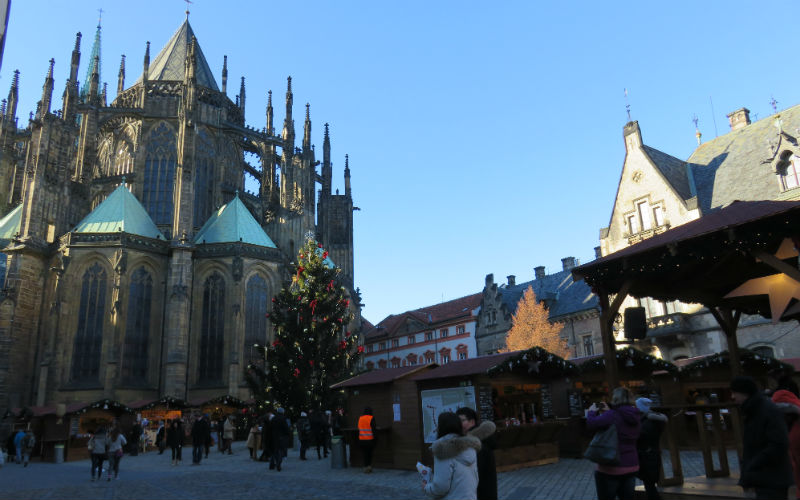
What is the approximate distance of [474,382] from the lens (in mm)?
14141

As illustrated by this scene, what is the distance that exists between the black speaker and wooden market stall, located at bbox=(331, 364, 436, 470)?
6.53 m

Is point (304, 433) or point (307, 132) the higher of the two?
point (307, 132)

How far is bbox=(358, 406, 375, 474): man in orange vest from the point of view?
1508cm

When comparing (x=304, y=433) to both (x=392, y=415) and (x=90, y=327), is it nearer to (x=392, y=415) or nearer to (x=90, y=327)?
(x=392, y=415)

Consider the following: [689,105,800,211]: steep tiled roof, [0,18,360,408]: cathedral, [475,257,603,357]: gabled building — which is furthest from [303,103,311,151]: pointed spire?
[689,105,800,211]: steep tiled roof

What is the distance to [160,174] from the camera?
44.4 meters

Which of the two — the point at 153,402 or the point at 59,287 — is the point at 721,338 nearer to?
the point at 153,402

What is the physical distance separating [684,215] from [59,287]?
122 feet

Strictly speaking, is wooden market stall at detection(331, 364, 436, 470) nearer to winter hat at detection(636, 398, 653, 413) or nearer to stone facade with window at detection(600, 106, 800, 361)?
winter hat at detection(636, 398, 653, 413)

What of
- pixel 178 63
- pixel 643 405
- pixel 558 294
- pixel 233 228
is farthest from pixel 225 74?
Answer: pixel 643 405

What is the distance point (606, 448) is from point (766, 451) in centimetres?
162

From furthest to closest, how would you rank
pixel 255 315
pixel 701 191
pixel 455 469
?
1. pixel 255 315
2. pixel 701 191
3. pixel 455 469

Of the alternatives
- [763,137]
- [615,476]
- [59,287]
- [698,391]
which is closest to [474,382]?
[615,476]

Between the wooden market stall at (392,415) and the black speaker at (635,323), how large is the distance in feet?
21.4
